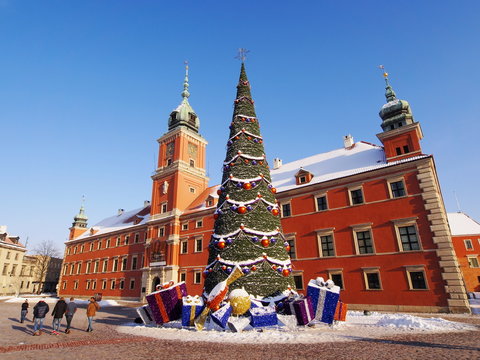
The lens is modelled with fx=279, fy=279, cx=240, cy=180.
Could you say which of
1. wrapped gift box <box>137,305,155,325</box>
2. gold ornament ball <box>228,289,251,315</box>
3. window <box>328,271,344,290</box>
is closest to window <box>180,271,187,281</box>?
window <box>328,271,344,290</box>

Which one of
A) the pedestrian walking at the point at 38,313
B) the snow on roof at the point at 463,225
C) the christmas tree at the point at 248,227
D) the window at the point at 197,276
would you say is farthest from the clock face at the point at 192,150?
the snow on roof at the point at 463,225

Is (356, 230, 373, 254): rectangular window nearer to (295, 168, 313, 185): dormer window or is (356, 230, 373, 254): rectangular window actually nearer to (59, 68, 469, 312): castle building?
(59, 68, 469, 312): castle building

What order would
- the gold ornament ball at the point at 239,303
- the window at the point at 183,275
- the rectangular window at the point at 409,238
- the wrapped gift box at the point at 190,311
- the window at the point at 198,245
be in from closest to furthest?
the gold ornament ball at the point at 239,303 → the wrapped gift box at the point at 190,311 → the rectangular window at the point at 409,238 → the window at the point at 198,245 → the window at the point at 183,275

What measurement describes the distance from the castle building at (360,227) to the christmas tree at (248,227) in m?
9.52

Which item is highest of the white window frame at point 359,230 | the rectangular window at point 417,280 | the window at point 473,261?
the white window frame at point 359,230

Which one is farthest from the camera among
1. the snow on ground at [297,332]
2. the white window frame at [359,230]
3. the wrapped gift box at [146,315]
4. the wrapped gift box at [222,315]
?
the white window frame at [359,230]

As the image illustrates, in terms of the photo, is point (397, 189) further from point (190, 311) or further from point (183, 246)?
point (183, 246)

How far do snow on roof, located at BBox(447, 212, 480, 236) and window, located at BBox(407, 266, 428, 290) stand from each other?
27235mm

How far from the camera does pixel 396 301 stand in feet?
56.0

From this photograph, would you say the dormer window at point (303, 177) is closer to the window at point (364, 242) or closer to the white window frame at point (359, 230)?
the white window frame at point (359, 230)

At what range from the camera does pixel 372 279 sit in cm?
1823

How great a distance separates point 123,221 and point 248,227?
34634 mm

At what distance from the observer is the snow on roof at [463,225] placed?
3681 centimetres

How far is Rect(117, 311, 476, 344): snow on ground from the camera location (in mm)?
8227
